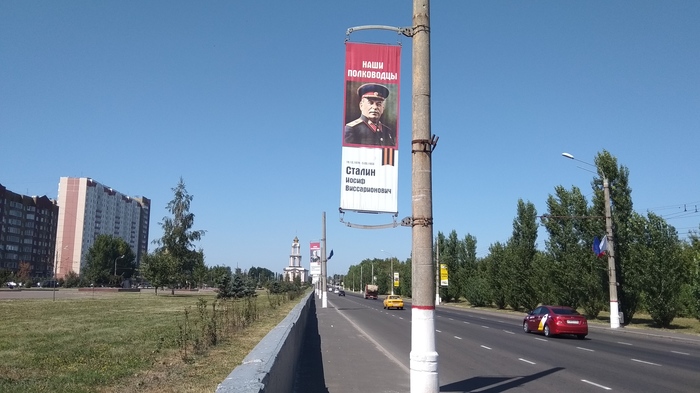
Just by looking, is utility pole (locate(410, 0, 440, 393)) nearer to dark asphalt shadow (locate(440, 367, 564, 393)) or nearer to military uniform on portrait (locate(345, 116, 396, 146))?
military uniform on portrait (locate(345, 116, 396, 146))

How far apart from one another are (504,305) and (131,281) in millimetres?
121419

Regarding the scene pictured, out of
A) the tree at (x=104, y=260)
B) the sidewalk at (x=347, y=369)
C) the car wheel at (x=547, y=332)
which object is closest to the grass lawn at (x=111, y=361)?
the sidewalk at (x=347, y=369)

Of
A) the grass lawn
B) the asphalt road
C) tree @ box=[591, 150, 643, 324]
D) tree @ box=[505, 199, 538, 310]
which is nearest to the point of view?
the grass lawn

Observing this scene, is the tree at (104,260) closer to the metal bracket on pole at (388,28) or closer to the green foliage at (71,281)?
the green foliage at (71,281)

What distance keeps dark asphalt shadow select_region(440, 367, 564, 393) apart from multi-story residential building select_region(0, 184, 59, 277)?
13997cm

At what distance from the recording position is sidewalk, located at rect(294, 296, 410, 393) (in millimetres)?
11464

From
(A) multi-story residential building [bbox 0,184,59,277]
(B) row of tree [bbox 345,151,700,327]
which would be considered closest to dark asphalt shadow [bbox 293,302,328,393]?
(B) row of tree [bbox 345,151,700,327]

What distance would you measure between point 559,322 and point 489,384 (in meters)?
15.1

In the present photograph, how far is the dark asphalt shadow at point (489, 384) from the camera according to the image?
11.6 metres

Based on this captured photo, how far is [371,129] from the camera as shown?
8.87m

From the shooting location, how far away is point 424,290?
25.5ft

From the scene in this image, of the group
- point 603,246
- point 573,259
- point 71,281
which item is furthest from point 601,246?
point 71,281

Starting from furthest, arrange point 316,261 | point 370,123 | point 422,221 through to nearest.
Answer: point 316,261 → point 370,123 → point 422,221

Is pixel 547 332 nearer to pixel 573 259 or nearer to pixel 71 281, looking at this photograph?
pixel 573 259
